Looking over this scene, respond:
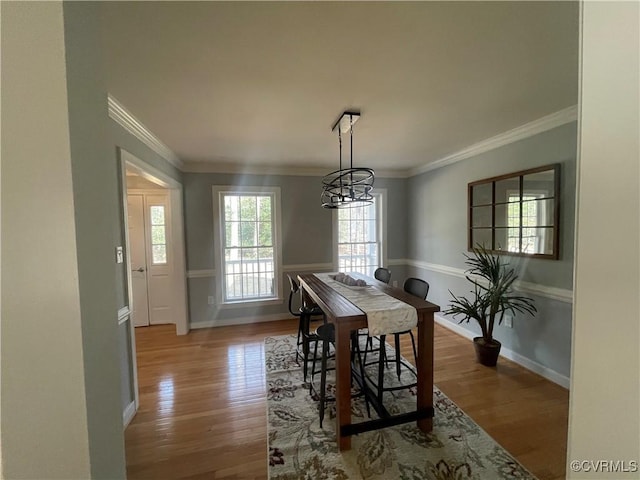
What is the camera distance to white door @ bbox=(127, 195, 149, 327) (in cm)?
402

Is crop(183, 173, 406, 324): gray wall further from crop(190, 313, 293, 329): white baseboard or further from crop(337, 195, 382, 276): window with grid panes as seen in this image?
crop(337, 195, 382, 276): window with grid panes

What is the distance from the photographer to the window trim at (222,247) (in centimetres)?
400

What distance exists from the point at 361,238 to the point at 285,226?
1346 millimetres

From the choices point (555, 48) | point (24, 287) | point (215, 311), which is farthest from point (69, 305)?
point (215, 311)

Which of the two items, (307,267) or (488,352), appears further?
(307,267)

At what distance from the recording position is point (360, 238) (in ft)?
15.4

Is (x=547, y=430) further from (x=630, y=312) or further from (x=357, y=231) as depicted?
(x=357, y=231)

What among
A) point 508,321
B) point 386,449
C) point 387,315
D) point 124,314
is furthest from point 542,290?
point 124,314

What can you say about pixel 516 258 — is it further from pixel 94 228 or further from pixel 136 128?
pixel 136 128

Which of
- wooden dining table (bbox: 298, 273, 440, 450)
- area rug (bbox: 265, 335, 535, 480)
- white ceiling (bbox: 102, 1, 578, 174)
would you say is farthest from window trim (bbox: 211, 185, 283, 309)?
wooden dining table (bbox: 298, 273, 440, 450)

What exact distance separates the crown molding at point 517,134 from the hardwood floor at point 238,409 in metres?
2.29

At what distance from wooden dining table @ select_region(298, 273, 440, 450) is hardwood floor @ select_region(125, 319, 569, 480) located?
49 centimetres

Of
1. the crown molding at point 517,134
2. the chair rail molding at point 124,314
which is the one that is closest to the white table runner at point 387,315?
the chair rail molding at point 124,314

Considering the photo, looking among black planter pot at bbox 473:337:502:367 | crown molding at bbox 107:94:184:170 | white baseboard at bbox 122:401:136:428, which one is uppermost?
crown molding at bbox 107:94:184:170
